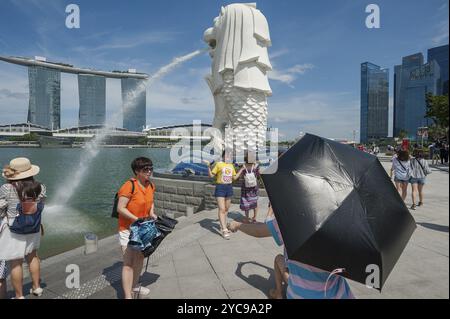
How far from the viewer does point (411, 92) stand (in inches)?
2099

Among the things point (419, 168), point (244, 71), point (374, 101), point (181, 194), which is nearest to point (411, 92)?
point (374, 101)

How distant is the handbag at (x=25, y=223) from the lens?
2758 mm

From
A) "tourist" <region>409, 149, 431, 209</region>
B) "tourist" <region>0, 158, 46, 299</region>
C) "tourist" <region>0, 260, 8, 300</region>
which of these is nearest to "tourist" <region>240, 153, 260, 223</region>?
"tourist" <region>0, 158, 46, 299</region>

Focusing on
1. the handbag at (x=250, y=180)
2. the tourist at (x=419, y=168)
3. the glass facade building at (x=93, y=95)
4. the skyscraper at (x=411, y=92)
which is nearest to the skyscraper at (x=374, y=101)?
the skyscraper at (x=411, y=92)

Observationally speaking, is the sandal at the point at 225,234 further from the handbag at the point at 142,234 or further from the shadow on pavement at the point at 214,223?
the handbag at the point at 142,234

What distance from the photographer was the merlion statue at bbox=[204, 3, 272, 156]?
1248 cm

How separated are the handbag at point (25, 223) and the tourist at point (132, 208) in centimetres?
88

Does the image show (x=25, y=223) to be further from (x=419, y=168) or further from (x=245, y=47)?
(x=245, y=47)

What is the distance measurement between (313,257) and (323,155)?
616 millimetres

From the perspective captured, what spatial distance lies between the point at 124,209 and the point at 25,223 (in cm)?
103
